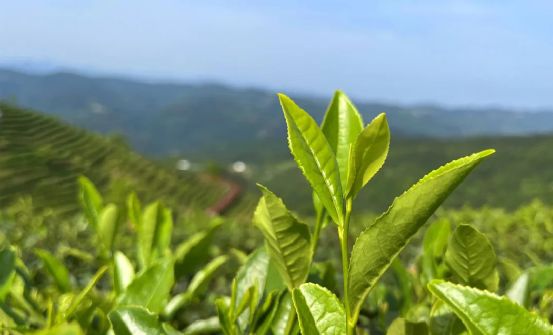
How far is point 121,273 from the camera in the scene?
60.9 inches

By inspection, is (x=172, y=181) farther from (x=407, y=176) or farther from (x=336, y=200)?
(x=407, y=176)

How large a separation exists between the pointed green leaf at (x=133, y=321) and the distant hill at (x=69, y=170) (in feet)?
63.0

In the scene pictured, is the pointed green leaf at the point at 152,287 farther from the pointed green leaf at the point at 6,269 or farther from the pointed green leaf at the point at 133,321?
the pointed green leaf at the point at 6,269

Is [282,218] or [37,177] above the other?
[282,218]

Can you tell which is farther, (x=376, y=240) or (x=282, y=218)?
(x=282, y=218)

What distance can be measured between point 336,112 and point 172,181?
3686cm

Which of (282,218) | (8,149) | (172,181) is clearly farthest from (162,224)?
(172,181)

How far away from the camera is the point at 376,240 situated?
89 centimetres

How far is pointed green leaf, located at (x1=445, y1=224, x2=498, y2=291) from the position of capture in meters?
1.08

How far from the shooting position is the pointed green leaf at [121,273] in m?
1.52

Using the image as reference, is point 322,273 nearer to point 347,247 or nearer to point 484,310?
point 347,247

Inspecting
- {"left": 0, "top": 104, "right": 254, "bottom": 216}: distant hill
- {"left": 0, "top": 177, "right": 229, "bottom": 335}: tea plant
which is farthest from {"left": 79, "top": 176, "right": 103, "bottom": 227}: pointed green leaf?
{"left": 0, "top": 104, "right": 254, "bottom": 216}: distant hill

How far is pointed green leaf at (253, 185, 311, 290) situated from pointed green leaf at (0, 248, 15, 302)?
558 mm

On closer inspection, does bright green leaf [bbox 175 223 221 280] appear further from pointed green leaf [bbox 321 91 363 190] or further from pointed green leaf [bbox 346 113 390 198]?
pointed green leaf [bbox 346 113 390 198]
